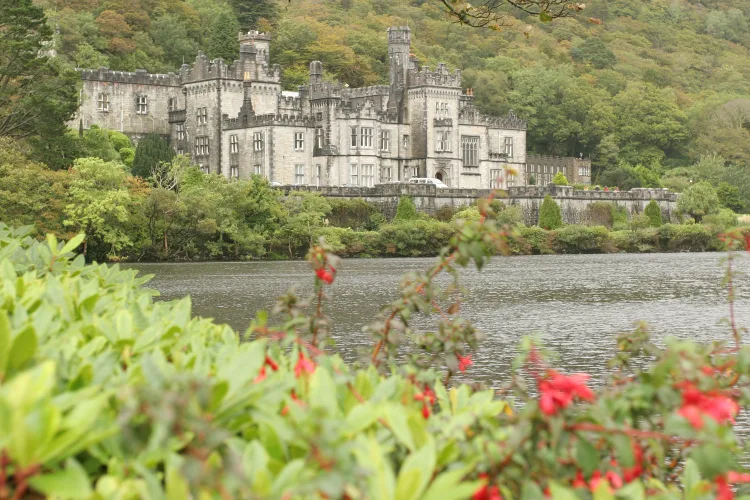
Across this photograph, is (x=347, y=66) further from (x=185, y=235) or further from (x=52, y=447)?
(x=52, y=447)

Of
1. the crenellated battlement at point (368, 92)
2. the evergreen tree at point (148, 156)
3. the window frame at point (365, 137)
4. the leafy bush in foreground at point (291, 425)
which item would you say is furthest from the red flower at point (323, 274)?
the crenellated battlement at point (368, 92)

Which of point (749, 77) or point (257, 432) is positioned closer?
point (257, 432)


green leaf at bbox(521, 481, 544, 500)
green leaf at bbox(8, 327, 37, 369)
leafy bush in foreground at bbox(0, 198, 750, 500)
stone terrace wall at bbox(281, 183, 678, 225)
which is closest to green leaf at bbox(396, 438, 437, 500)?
leafy bush in foreground at bbox(0, 198, 750, 500)

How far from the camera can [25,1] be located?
45469mm

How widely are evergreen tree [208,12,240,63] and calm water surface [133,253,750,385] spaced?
35.4 meters

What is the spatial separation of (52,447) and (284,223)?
56.9 meters

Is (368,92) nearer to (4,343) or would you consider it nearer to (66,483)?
(4,343)

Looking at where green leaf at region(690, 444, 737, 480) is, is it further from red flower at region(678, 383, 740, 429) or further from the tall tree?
the tall tree

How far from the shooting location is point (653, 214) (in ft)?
244

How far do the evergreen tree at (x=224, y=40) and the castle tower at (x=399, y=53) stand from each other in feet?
53.5

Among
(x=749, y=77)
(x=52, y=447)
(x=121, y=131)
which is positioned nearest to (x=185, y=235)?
(x=121, y=131)

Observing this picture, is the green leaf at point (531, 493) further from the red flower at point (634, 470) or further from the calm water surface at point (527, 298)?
the calm water surface at point (527, 298)

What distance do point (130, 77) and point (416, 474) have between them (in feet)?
241

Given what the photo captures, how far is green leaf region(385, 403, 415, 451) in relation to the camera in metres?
4.40
